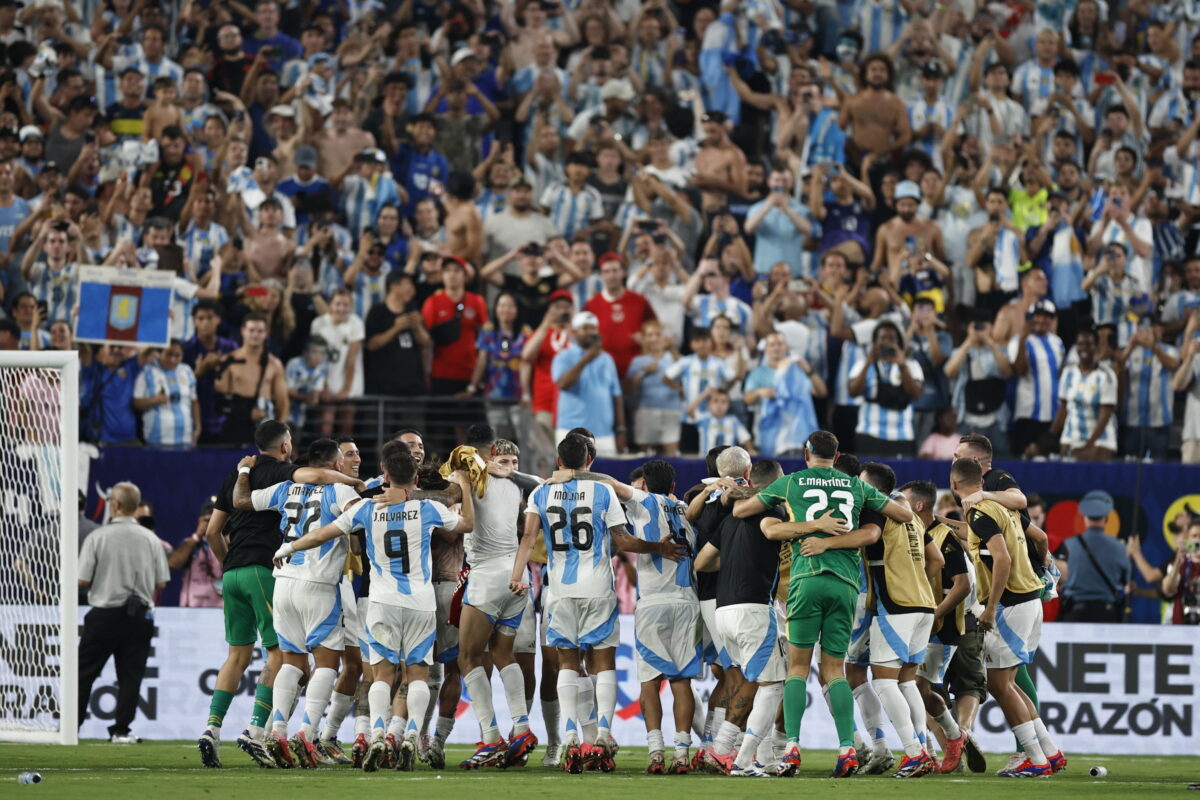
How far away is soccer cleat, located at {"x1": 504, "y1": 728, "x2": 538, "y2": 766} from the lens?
13.3m

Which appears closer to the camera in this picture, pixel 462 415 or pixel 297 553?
pixel 297 553

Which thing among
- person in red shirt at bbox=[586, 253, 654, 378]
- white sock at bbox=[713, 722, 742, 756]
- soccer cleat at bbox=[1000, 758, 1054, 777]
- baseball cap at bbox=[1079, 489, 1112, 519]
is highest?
person in red shirt at bbox=[586, 253, 654, 378]

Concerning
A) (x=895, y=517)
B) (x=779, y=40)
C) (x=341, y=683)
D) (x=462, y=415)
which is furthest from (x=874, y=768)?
(x=779, y=40)

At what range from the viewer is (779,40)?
2464 cm

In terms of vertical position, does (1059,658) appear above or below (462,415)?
below

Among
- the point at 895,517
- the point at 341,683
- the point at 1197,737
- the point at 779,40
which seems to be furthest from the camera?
the point at 779,40

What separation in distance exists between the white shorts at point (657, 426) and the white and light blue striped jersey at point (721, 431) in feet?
1.10

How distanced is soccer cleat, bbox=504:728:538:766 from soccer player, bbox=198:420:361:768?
1780 mm

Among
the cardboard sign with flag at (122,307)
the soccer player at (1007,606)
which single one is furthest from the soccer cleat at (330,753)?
the cardboard sign with flag at (122,307)

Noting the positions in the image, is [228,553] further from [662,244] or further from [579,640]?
[662,244]

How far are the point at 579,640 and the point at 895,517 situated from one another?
95.8 inches

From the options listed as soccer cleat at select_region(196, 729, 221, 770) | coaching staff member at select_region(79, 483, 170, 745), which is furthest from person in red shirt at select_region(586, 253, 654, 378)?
soccer cleat at select_region(196, 729, 221, 770)

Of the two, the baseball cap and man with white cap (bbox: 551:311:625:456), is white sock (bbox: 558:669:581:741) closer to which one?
man with white cap (bbox: 551:311:625:456)

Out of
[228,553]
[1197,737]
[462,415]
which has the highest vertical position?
[462,415]
